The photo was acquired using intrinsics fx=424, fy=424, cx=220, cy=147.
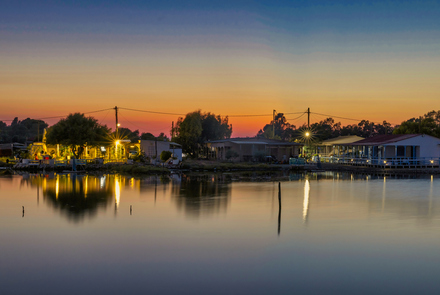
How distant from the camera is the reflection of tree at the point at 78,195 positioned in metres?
25.7

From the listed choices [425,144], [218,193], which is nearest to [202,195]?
[218,193]

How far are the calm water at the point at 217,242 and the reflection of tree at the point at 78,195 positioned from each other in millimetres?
115

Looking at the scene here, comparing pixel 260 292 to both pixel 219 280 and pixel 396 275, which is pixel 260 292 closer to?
pixel 219 280

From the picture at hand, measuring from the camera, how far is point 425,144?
5372cm

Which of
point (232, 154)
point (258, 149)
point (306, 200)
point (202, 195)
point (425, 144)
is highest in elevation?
point (425, 144)

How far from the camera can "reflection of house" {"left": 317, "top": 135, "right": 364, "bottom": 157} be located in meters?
67.3

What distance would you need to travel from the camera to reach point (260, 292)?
12.8 metres

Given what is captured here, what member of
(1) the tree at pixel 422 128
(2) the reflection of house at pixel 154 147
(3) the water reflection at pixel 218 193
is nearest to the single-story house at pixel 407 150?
(3) the water reflection at pixel 218 193

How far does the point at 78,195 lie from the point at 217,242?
16.4 meters

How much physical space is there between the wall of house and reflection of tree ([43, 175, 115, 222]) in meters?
36.5

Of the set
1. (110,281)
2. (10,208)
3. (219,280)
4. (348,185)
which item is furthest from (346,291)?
(348,185)

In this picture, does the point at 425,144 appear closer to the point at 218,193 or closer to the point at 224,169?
the point at 224,169

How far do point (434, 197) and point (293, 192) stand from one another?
10667 millimetres

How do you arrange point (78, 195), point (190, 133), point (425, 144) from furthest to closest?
point (190, 133) → point (425, 144) → point (78, 195)
